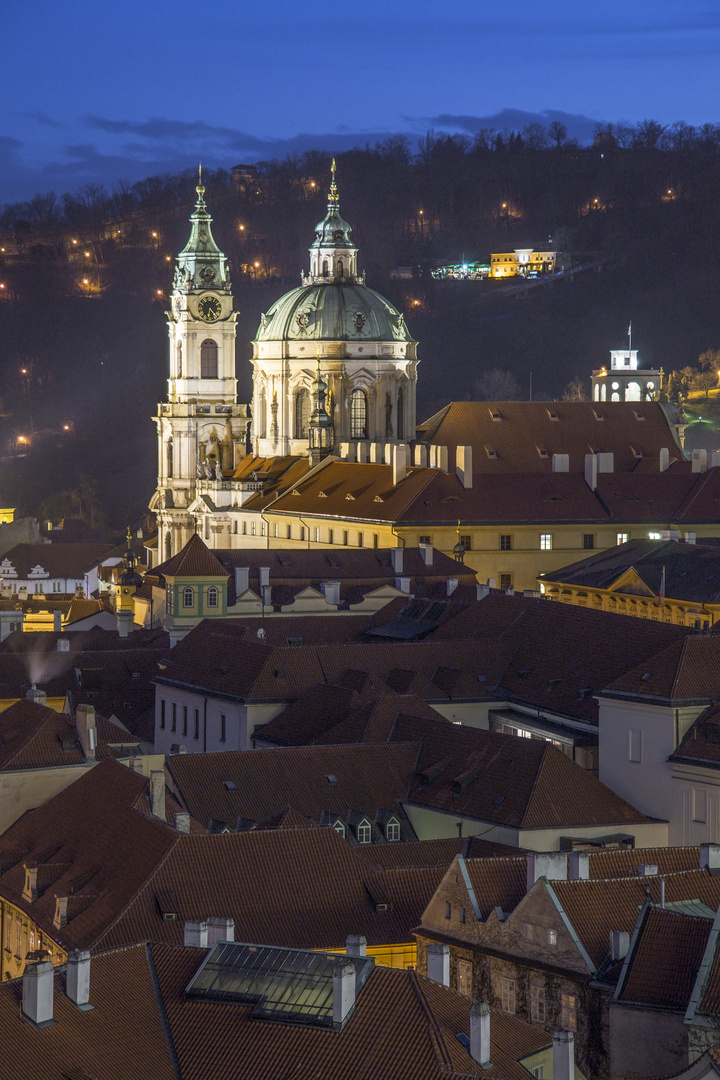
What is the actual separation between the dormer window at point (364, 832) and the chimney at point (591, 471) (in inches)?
2515

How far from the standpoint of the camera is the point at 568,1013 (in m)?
41.6

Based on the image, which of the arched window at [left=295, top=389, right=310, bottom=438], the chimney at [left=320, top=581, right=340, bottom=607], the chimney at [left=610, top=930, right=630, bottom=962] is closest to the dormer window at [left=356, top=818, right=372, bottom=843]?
the chimney at [left=610, top=930, right=630, bottom=962]

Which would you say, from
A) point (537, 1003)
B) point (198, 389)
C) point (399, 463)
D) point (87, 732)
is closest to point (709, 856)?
point (537, 1003)

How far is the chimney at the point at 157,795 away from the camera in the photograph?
5172cm

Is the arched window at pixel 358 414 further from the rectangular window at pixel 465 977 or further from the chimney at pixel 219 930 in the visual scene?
the chimney at pixel 219 930

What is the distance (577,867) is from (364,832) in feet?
39.7

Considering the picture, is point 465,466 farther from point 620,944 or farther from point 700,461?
point 620,944

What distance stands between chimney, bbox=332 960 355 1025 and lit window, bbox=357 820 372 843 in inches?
800

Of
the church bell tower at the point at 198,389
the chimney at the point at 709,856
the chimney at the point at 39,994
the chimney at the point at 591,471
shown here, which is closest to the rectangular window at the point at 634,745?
the chimney at the point at 709,856

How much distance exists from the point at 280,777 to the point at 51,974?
22065 millimetres

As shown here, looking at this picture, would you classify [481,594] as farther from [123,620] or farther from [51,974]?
[51,974]

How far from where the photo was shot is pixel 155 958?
126 ft

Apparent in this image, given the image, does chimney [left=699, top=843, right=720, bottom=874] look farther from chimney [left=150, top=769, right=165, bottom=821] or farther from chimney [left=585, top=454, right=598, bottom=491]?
chimney [left=585, top=454, right=598, bottom=491]

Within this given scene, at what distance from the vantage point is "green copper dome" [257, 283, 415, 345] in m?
136
